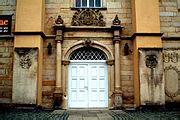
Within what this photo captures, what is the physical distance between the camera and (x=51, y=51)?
1231cm

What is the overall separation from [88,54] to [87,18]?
1.69m

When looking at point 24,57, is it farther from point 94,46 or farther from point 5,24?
point 94,46

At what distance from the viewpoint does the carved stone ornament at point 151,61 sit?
38.0 feet

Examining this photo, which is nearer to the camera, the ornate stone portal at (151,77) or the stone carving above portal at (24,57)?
the ornate stone portal at (151,77)

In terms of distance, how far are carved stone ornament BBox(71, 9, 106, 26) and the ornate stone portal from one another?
2497 mm

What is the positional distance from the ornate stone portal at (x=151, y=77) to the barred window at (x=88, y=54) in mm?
1956

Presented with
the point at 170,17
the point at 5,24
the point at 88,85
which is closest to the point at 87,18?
the point at 88,85

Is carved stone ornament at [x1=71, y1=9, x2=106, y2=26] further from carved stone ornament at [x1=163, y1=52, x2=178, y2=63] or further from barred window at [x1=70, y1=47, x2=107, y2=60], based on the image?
carved stone ornament at [x1=163, y1=52, x2=178, y2=63]

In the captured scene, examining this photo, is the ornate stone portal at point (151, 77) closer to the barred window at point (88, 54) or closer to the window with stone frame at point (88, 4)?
the barred window at point (88, 54)

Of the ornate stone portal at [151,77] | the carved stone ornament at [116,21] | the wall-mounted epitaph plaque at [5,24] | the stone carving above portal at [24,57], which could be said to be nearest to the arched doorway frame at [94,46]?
the carved stone ornament at [116,21]

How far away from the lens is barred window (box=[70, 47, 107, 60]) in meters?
12.6

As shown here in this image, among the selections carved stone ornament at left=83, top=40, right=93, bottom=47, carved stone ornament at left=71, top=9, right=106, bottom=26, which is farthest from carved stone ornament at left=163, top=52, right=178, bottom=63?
carved stone ornament at left=83, top=40, right=93, bottom=47

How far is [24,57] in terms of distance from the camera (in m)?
11.4

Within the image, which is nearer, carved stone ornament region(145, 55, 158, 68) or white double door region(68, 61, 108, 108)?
carved stone ornament region(145, 55, 158, 68)
